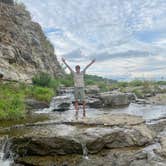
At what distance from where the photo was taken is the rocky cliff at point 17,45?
134ft

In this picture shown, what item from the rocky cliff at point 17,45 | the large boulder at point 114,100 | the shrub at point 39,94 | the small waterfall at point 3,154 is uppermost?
the rocky cliff at point 17,45

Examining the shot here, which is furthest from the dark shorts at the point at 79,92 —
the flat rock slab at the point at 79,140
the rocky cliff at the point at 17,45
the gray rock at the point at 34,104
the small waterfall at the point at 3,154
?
the rocky cliff at the point at 17,45

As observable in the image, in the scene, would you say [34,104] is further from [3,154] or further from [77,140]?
[77,140]

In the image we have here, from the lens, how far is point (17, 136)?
11.1m

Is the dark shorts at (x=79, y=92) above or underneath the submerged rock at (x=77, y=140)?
above

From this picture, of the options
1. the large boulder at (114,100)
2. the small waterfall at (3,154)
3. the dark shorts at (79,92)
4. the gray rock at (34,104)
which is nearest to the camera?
the small waterfall at (3,154)

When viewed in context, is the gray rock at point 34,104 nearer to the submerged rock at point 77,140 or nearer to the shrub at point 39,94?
the shrub at point 39,94

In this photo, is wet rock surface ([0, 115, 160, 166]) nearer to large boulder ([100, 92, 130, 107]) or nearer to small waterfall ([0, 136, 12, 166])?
small waterfall ([0, 136, 12, 166])

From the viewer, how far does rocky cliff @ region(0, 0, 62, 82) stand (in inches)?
1606

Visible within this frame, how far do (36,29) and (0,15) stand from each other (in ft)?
85.3

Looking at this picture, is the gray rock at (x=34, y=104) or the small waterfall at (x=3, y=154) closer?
the small waterfall at (x=3, y=154)

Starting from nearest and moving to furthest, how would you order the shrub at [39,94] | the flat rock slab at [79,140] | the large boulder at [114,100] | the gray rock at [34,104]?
the flat rock slab at [79,140] < the gray rock at [34,104] < the large boulder at [114,100] < the shrub at [39,94]

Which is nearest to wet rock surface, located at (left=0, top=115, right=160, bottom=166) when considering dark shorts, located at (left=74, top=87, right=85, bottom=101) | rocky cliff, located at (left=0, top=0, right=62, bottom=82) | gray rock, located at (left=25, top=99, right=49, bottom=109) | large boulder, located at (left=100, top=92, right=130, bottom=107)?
dark shorts, located at (left=74, top=87, right=85, bottom=101)

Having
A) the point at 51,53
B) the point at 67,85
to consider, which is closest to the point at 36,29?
the point at 51,53
